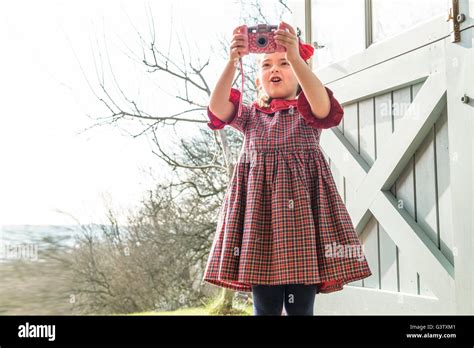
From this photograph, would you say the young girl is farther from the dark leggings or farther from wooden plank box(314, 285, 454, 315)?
wooden plank box(314, 285, 454, 315)

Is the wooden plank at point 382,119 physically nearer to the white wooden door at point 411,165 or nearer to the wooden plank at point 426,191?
A: the white wooden door at point 411,165

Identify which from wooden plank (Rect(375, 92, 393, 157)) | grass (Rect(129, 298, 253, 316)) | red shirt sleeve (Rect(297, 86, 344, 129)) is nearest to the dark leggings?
red shirt sleeve (Rect(297, 86, 344, 129))

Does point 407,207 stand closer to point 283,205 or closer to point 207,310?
point 283,205

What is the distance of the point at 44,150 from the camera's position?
2.62 metres

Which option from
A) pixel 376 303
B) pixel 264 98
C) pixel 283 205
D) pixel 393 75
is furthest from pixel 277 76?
pixel 376 303

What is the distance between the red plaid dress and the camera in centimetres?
109

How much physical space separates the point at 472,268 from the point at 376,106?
59 centimetres

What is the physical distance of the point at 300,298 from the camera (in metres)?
1.14

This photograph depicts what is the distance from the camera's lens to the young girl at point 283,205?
3.61 ft

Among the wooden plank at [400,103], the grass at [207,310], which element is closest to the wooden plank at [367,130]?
the wooden plank at [400,103]

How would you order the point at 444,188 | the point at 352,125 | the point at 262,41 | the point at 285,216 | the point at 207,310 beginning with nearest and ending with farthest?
1. the point at 285,216
2. the point at 262,41
3. the point at 444,188
4. the point at 352,125
5. the point at 207,310

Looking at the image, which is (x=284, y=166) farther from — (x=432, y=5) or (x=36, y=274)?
(x=36, y=274)

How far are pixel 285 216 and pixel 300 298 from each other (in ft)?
0.62
